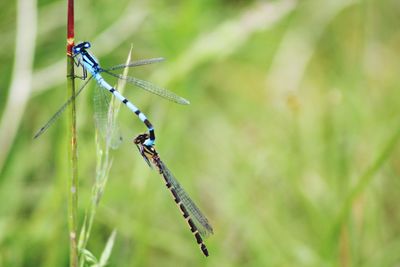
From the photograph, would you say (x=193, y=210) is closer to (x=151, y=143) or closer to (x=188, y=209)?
(x=188, y=209)

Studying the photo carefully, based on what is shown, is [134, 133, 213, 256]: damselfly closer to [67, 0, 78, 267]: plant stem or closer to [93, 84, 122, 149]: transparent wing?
[93, 84, 122, 149]: transparent wing

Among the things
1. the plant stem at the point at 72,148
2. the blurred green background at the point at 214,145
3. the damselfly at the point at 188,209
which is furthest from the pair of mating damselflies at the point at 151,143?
the plant stem at the point at 72,148

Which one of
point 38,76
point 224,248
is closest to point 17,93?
point 38,76

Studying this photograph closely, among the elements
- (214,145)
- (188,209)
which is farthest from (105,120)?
(214,145)

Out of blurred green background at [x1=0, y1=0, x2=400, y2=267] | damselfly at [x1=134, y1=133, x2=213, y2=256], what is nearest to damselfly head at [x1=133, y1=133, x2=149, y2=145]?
damselfly at [x1=134, y1=133, x2=213, y2=256]

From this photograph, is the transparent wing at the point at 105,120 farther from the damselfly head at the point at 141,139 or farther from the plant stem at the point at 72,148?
the plant stem at the point at 72,148
